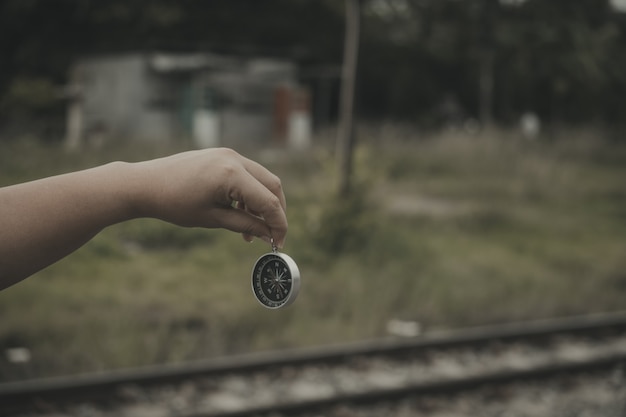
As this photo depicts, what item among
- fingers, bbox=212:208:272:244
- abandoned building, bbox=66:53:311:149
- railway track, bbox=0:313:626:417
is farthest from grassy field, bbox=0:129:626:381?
abandoned building, bbox=66:53:311:149

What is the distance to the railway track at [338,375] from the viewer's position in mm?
6336

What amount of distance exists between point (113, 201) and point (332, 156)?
43.6 feet

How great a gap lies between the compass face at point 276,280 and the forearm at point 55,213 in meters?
0.52

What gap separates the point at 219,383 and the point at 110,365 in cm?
110

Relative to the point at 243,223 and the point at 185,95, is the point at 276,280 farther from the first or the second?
the point at 185,95

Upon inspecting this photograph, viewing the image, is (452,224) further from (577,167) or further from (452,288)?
(577,167)

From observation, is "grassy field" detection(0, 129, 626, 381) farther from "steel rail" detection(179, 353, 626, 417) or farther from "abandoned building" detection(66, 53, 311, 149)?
"abandoned building" detection(66, 53, 311, 149)

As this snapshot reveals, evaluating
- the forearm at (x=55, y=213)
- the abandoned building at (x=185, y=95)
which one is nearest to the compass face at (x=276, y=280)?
the forearm at (x=55, y=213)

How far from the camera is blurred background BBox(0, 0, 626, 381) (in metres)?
8.70

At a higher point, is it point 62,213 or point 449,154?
point 62,213

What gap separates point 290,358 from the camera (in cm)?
741

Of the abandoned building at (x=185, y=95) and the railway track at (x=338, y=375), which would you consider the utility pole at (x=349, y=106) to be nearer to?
the railway track at (x=338, y=375)

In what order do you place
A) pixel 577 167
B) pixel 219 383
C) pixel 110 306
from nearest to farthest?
pixel 219 383 < pixel 110 306 < pixel 577 167

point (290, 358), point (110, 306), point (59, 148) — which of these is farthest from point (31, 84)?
point (290, 358)
